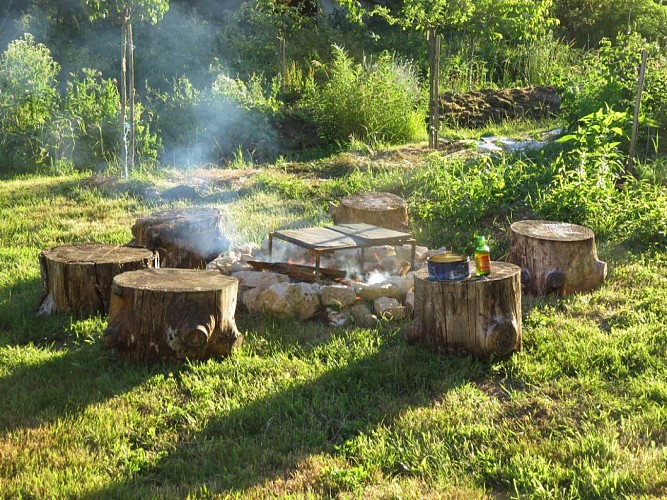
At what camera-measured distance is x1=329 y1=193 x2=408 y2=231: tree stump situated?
7238mm

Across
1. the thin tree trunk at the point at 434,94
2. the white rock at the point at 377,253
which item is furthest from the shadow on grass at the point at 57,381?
the thin tree trunk at the point at 434,94

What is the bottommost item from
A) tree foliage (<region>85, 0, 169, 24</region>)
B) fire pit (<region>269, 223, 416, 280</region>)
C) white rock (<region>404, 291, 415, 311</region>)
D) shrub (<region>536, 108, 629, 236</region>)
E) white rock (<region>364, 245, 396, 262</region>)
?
white rock (<region>404, 291, 415, 311</region>)

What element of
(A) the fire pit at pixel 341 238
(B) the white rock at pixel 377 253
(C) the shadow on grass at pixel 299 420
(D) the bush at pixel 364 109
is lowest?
(C) the shadow on grass at pixel 299 420

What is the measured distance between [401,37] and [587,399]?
13.6 meters

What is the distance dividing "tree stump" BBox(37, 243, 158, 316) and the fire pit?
3.69ft

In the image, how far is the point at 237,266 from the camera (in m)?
6.43

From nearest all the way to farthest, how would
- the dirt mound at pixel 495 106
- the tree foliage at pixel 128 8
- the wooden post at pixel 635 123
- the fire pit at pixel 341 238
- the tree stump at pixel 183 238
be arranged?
1. the fire pit at pixel 341 238
2. the tree stump at pixel 183 238
3. the wooden post at pixel 635 123
4. the tree foliage at pixel 128 8
5. the dirt mound at pixel 495 106

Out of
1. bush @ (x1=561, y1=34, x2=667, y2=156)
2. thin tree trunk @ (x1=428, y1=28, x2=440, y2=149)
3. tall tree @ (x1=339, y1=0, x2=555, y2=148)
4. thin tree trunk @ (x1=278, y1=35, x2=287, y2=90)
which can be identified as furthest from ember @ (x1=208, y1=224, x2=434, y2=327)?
thin tree trunk @ (x1=278, y1=35, x2=287, y2=90)

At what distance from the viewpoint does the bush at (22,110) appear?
1101cm

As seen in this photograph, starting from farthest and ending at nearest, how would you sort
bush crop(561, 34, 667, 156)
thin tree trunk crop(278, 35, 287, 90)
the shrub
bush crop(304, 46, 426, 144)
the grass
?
thin tree trunk crop(278, 35, 287, 90)
bush crop(304, 46, 426, 144)
bush crop(561, 34, 667, 156)
the shrub
the grass

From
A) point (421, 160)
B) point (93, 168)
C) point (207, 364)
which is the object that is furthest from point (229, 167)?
point (207, 364)

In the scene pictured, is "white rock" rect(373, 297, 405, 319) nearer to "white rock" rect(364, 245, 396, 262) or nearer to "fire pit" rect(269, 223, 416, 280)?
"fire pit" rect(269, 223, 416, 280)

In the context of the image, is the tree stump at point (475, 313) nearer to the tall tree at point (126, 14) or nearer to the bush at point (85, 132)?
the tall tree at point (126, 14)

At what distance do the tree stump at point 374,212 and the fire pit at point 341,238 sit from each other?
0.73 m
